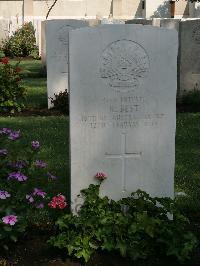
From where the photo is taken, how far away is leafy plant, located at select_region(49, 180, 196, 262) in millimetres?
3797

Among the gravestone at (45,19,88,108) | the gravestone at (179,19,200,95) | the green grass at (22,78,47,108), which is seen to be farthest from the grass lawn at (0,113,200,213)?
the green grass at (22,78,47,108)

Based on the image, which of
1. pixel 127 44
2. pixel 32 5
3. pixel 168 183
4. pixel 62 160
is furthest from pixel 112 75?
pixel 32 5

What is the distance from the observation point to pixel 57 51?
31.2ft

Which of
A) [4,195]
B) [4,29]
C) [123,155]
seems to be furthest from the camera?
[4,29]

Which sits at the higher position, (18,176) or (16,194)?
(18,176)

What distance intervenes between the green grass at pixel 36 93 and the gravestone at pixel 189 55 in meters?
2.46

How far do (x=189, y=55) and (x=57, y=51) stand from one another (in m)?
2.33

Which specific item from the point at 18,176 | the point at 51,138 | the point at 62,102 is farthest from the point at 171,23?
the point at 18,176

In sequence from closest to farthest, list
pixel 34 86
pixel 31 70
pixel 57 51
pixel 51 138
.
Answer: pixel 51 138 → pixel 57 51 → pixel 34 86 → pixel 31 70

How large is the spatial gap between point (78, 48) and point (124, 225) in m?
1.19

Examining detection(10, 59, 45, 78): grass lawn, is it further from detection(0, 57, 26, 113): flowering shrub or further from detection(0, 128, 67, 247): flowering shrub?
detection(0, 128, 67, 247): flowering shrub

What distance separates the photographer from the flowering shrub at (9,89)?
31.8ft

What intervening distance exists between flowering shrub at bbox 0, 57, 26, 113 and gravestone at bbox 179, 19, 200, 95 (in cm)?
276

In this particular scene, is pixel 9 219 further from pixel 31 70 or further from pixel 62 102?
pixel 31 70
